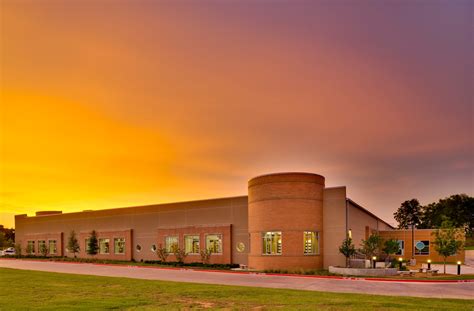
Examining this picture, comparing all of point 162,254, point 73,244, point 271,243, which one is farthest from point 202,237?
point 73,244

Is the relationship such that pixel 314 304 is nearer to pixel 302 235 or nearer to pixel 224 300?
pixel 224 300

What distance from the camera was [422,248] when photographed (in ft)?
175

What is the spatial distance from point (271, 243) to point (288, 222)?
221 centimetres

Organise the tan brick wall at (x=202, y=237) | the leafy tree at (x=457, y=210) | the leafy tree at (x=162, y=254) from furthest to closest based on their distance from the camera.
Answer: the leafy tree at (x=457, y=210) → the leafy tree at (x=162, y=254) → the tan brick wall at (x=202, y=237)

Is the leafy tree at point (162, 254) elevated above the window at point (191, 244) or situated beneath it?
situated beneath

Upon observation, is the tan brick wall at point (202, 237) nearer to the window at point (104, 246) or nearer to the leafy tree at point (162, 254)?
the leafy tree at point (162, 254)

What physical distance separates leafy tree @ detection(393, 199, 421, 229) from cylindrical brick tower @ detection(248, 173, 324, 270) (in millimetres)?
133430

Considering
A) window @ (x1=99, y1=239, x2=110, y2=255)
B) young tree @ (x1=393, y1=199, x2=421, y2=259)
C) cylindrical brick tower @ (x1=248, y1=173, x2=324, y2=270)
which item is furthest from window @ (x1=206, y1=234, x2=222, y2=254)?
young tree @ (x1=393, y1=199, x2=421, y2=259)

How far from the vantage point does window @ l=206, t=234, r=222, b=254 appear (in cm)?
4353

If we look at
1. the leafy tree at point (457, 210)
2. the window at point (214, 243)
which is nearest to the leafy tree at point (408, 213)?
the leafy tree at point (457, 210)

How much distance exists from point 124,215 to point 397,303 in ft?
144

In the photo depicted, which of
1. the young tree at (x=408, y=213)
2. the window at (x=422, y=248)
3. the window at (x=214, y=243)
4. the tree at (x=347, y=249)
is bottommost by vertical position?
the young tree at (x=408, y=213)

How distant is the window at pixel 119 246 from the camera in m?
54.3

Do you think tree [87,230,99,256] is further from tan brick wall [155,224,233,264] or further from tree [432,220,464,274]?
tree [432,220,464,274]
